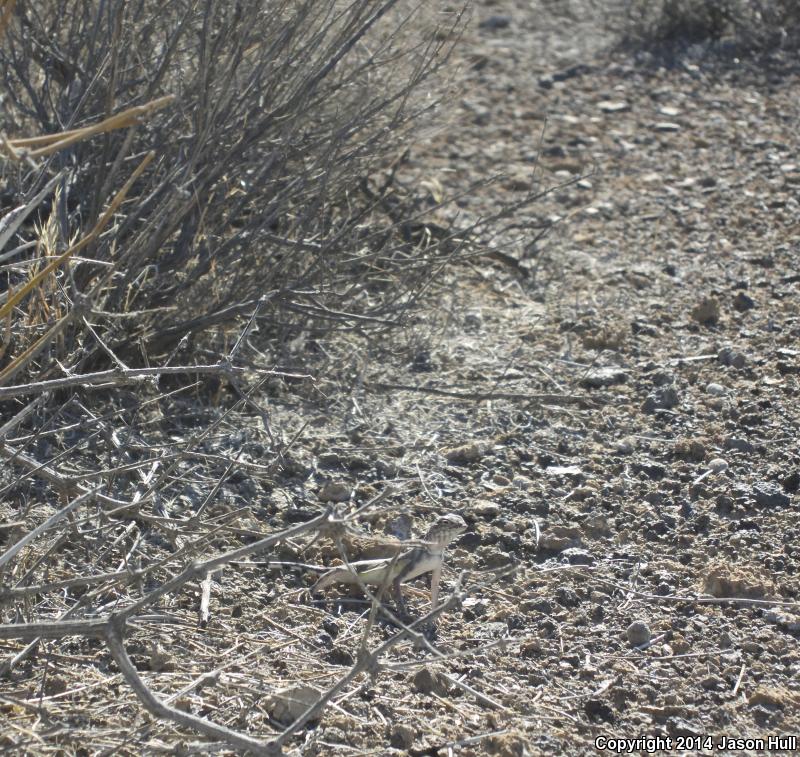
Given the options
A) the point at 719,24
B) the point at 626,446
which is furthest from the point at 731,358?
the point at 719,24

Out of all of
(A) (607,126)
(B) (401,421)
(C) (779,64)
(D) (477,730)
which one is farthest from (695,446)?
(C) (779,64)

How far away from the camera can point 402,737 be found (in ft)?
8.02

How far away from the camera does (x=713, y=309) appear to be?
4551 mm

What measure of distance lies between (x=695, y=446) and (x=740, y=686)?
45.5 inches

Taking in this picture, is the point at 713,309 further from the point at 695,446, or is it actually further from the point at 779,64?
the point at 779,64

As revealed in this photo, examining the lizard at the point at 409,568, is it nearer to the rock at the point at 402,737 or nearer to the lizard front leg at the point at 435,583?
the lizard front leg at the point at 435,583

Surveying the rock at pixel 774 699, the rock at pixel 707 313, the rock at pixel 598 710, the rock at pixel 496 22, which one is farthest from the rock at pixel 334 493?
the rock at pixel 496 22

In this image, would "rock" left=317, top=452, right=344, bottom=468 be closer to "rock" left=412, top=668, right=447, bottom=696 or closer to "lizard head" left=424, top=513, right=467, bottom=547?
"lizard head" left=424, top=513, right=467, bottom=547

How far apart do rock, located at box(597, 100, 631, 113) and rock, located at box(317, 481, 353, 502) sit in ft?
12.9

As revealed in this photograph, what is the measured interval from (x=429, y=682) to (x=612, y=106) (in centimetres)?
482

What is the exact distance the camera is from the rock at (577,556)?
10.4ft

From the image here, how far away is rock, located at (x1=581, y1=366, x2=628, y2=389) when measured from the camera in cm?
415

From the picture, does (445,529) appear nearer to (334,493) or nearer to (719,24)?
(334,493)

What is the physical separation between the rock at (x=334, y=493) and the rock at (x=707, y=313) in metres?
1.81
